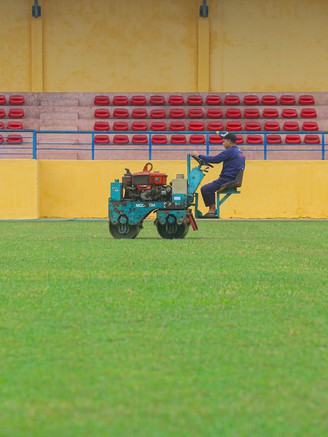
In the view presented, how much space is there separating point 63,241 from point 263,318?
362 inches

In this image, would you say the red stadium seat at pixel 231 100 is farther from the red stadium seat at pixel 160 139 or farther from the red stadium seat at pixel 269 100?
the red stadium seat at pixel 160 139

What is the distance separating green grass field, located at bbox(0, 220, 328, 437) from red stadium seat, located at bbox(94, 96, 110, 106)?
88.2ft

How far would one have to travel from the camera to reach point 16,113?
3653 centimetres

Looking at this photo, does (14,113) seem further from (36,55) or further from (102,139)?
(102,139)

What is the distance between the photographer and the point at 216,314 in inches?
265

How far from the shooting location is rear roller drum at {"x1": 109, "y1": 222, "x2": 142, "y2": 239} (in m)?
16.3

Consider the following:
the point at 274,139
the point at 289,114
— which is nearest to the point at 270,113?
the point at 289,114

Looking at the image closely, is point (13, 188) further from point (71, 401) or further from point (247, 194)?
point (71, 401)

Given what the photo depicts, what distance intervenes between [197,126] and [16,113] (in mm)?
6650

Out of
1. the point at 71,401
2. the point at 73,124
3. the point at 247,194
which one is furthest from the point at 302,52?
the point at 71,401

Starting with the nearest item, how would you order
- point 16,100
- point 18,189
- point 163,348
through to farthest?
1. point 163,348
2. point 18,189
3. point 16,100

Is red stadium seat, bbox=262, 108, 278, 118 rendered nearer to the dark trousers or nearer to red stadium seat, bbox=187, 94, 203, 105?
red stadium seat, bbox=187, 94, 203, 105

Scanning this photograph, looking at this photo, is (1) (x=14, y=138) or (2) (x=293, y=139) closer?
(1) (x=14, y=138)

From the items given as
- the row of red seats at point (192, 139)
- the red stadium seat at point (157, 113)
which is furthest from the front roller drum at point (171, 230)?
the red stadium seat at point (157, 113)
